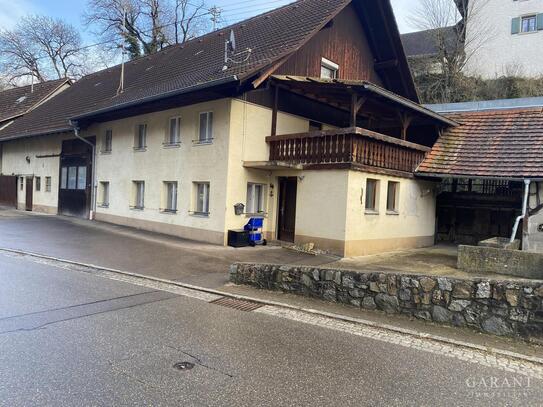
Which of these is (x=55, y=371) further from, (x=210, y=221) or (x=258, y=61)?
(x=258, y=61)

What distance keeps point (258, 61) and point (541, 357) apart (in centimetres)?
1125

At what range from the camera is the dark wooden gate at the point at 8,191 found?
26000 mm

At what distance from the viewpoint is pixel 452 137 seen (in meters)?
16.2

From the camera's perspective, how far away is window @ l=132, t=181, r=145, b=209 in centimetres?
1731

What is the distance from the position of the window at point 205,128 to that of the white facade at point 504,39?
79.3ft

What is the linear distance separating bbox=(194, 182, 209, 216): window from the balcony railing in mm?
2581

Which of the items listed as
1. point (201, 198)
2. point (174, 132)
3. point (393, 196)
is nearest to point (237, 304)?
point (201, 198)

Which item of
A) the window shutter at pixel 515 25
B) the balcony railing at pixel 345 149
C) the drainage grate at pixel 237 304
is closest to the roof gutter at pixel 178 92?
the balcony railing at pixel 345 149

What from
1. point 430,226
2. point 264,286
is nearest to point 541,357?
point 264,286

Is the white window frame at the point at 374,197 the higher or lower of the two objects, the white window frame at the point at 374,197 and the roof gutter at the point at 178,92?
the lower

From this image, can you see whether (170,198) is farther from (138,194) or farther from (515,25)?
(515,25)

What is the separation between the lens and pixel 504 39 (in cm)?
3041

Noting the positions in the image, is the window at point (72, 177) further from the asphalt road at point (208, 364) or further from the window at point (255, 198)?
the asphalt road at point (208, 364)

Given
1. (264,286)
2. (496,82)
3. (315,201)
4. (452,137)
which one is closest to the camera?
(264,286)
